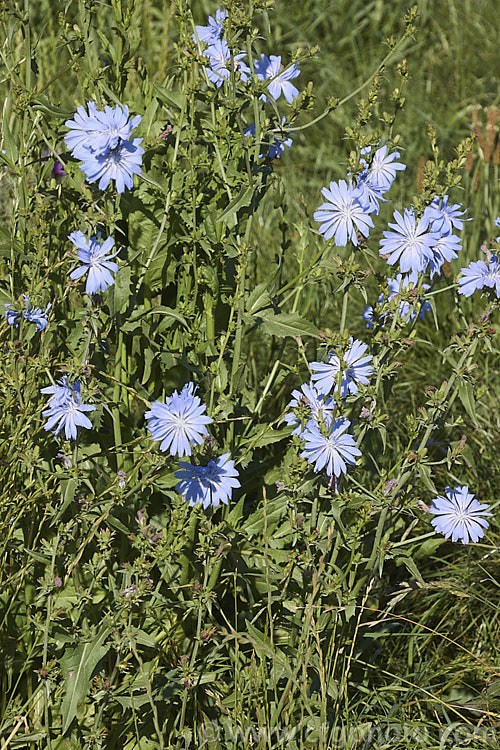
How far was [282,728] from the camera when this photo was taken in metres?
1.94

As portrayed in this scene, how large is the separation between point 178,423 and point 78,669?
62 centimetres

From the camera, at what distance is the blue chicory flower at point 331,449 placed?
69.2 inches

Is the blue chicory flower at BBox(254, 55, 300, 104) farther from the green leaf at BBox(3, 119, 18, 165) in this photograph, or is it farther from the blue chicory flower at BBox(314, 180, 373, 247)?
the green leaf at BBox(3, 119, 18, 165)

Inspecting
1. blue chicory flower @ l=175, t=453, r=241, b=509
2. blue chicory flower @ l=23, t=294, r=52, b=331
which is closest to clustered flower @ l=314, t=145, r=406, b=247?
blue chicory flower @ l=175, t=453, r=241, b=509

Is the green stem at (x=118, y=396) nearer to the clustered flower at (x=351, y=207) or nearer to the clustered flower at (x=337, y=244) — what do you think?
the clustered flower at (x=337, y=244)

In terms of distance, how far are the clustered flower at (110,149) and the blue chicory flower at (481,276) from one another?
758mm

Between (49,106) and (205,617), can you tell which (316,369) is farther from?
(49,106)

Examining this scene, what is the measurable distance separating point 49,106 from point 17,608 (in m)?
1.23

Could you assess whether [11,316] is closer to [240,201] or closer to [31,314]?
[31,314]

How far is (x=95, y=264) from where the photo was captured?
1746 millimetres

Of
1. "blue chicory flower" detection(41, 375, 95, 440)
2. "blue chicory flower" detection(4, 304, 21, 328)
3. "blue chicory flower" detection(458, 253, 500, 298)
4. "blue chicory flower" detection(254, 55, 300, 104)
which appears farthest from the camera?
"blue chicory flower" detection(254, 55, 300, 104)

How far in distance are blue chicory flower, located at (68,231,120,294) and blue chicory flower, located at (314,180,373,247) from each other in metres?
0.46

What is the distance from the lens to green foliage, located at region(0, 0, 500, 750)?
71.6 inches

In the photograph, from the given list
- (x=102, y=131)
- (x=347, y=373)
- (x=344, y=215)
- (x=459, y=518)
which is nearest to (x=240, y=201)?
(x=344, y=215)
